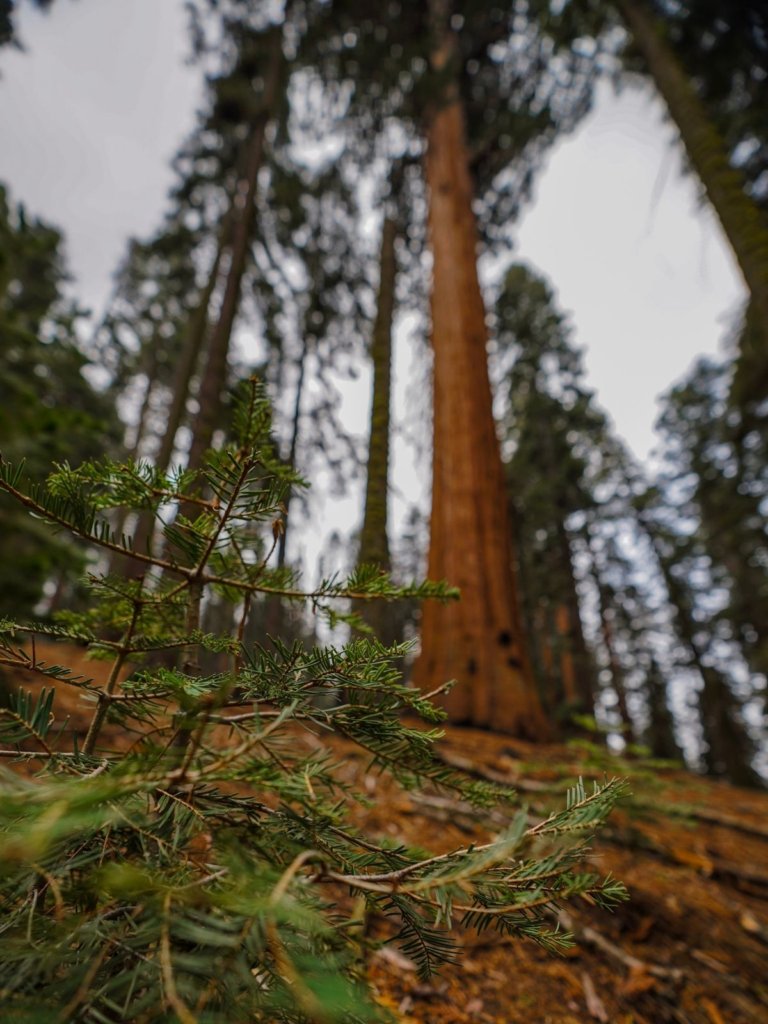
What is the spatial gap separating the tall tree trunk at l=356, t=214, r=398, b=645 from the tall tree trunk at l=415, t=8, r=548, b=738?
746mm

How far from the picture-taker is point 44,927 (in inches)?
19.0

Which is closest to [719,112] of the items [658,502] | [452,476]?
[452,476]

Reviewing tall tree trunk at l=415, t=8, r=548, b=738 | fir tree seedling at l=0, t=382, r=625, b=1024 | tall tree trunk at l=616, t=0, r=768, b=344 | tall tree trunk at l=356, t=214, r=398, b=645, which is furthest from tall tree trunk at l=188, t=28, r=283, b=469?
tall tree trunk at l=616, t=0, r=768, b=344

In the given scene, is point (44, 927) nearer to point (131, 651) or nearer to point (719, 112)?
point (131, 651)

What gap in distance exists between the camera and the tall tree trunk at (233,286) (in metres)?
4.45

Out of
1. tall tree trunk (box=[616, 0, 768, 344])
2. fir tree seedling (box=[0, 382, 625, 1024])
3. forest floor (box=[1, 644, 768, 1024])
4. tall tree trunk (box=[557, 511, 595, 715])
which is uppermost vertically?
tall tree trunk (box=[616, 0, 768, 344])

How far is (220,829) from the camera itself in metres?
0.63

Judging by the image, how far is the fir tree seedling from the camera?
0.40 meters

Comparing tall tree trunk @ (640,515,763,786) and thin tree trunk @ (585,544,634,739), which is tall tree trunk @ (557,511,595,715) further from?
tall tree trunk @ (640,515,763,786)

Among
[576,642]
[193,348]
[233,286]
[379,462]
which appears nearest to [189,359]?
[193,348]

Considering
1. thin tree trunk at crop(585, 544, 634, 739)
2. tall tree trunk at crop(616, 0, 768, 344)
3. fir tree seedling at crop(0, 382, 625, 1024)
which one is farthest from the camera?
thin tree trunk at crop(585, 544, 634, 739)

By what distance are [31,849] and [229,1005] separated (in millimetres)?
284

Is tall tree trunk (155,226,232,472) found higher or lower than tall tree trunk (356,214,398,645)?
higher

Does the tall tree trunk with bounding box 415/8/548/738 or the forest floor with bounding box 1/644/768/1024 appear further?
the tall tree trunk with bounding box 415/8/548/738
